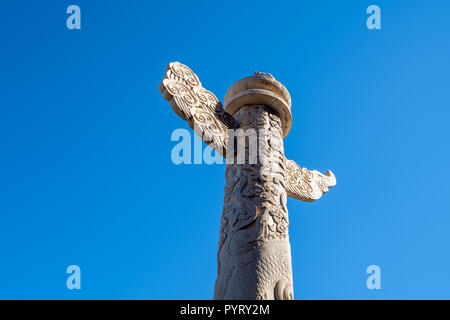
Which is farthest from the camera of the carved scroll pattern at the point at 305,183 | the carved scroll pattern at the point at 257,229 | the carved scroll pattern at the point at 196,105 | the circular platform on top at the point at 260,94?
the carved scroll pattern at the point at 305,183

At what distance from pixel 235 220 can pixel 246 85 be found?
1.83m

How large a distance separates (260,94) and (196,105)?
2.62ft

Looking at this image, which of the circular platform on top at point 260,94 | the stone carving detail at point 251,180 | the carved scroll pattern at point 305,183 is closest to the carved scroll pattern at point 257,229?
the stone carving detail at point 251,180

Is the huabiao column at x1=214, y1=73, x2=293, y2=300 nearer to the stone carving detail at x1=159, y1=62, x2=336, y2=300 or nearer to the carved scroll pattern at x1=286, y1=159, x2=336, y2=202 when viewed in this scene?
the stone carving detail at x1=159, y1=62, x2=336, y2=300

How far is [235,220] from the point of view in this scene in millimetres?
4184

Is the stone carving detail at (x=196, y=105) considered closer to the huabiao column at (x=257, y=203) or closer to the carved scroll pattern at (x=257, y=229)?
the huabiao column at (x=257, y=203)

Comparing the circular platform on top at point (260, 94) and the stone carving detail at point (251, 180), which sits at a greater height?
the circular platform on top at point (260, 94)

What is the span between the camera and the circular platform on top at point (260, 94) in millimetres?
5164

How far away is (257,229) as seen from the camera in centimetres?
409

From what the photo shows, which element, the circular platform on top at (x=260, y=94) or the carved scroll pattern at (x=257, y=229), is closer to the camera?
the carved scroll pattern at (x=257, y=229)

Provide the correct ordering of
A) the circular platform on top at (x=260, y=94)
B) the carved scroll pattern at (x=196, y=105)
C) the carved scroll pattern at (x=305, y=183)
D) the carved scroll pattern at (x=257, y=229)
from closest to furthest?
the carved scroll pattern at (x=257, y=229) → the carved scroll pattern at (x=196, y=105) → the circular platform on top at (x=260, y=94) → the carved scroll pattern at (x=305, y=183)

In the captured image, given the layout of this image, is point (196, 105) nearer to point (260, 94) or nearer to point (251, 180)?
point (260, 94)

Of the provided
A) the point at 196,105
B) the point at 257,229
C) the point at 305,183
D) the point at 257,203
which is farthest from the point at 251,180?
the point at 305,183
